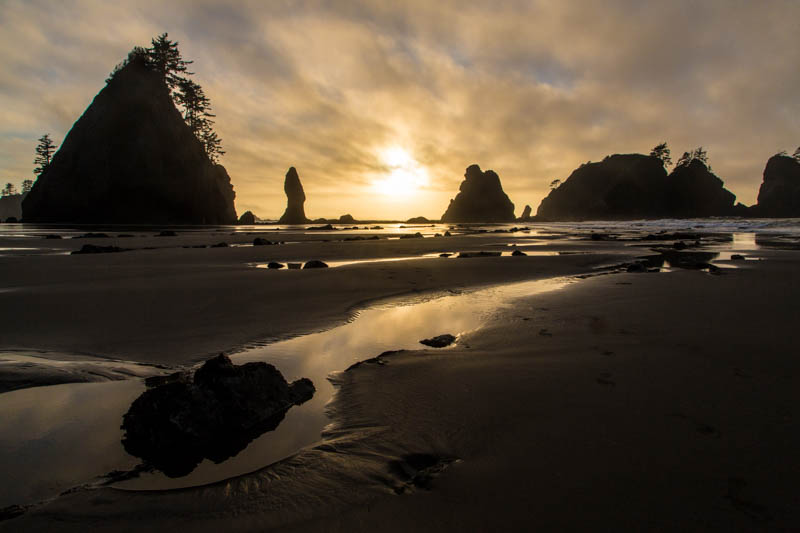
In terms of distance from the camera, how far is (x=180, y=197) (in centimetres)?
4850

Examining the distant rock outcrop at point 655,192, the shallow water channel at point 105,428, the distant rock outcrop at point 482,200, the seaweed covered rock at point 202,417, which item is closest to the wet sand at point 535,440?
the shallow water channel at point 105,428

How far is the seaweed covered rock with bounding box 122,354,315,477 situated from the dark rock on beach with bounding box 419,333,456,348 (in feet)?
6.09

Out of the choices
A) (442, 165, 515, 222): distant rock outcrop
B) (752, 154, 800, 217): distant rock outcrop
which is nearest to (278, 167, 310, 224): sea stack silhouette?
(442, 165, 515, 222): distant rock outcrop

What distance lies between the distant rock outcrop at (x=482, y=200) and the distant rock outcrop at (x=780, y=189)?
260ft

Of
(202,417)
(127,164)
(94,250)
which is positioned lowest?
(202,417)

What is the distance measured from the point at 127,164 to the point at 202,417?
56.6 m

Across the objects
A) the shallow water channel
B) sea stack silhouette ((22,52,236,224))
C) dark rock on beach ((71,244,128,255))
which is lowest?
the shallow water channel

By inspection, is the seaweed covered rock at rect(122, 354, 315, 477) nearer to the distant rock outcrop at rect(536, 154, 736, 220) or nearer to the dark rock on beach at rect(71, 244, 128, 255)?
the dark rock on beach at rect(71, 244, 128, 255)

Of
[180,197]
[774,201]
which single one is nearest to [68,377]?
[180,197]

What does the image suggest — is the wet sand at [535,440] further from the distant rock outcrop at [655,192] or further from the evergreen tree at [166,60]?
the distant rock outcrop at [655,192]

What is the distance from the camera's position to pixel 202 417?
85.9 inches

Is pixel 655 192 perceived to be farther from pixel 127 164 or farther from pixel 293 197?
pixel 127 164

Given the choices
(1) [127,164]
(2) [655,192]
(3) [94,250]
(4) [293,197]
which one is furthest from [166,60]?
(2) [655,192]

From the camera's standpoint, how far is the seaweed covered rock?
81.2 inches
